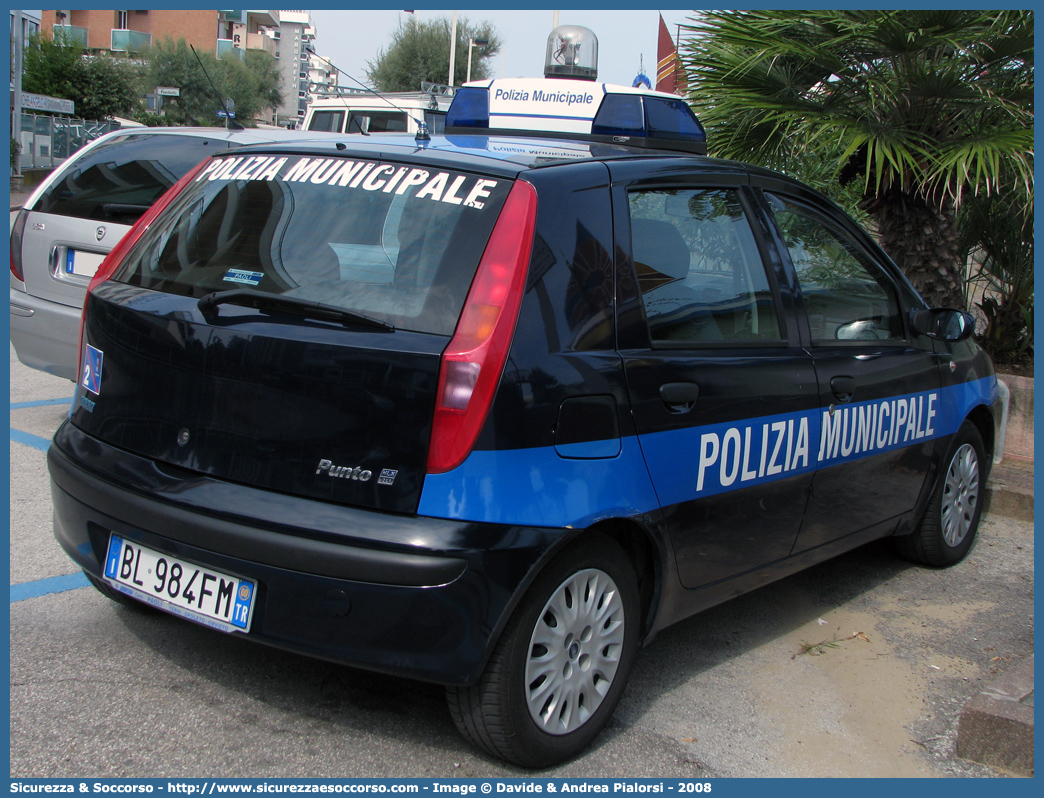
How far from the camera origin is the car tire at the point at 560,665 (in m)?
2.58

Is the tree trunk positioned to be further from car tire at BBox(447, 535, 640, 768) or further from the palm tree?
car tire at BBox(447, 535, 640, 768)

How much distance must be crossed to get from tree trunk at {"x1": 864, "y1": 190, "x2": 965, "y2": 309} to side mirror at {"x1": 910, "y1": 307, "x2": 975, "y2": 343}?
121 inches

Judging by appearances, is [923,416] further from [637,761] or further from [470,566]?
[470,566]

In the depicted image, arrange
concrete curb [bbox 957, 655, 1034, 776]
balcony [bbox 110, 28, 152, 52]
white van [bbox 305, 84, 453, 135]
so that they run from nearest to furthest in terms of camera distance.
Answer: concrete curb [bbox 957, 655, 1034, 776], white van [bbox 305, 84, 453, 135], balcony [bbox 110, 28, 152, 52]

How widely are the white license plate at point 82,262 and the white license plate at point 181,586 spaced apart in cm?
327

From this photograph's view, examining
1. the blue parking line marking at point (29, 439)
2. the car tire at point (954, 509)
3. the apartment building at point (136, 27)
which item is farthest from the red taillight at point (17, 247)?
the apartment building at point (136, 27)

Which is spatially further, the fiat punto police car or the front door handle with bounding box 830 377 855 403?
the front door handle with bounding box 830 377 855 403

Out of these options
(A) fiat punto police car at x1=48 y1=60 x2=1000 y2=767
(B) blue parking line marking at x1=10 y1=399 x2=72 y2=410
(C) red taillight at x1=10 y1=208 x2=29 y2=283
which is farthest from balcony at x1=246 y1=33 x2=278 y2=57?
(A) fiat punto police car at x1=48 y1=60 x2=1000 y2=767

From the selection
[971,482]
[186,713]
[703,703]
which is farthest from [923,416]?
[186,713]

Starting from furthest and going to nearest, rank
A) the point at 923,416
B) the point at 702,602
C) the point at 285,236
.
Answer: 1. the point at 923,416
2. the point at 702,602
3. the point at 285,236

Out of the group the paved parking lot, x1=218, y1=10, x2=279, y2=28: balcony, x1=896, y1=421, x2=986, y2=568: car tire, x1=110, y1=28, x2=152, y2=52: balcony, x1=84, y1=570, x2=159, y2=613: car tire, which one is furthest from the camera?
x1=218, y1=10, x2=279, y2=28: balcony

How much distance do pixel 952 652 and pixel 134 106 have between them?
5868 cm

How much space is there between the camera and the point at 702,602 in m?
3.21

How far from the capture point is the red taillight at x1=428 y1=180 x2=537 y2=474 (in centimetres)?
244
